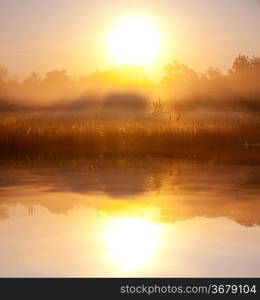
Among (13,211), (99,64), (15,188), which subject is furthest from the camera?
(99,64)

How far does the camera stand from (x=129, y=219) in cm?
356

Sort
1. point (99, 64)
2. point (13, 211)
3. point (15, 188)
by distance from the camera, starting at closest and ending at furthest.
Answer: point (13, 211) < point (15, 188) < point (99, 64)

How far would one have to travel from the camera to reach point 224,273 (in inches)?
126

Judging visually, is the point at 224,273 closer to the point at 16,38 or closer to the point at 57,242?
the point at 57,242

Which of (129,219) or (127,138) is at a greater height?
(127,138)

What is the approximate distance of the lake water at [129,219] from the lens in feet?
10.6

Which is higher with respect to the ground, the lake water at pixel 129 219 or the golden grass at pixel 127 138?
the golden grass at pixel 127 138

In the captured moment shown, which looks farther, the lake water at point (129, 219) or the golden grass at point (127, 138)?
the golden grass at point (127, 138)

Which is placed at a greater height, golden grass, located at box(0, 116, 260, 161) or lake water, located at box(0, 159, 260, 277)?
golden grass, located at box(0, 116, 260, 161)

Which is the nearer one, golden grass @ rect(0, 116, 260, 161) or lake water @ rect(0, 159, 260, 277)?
lake water @ rect(0, 159, 260, 277)

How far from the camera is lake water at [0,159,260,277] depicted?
3.22 meters

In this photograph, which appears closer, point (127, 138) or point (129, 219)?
point (129, 219)

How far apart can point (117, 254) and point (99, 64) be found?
137 cm
